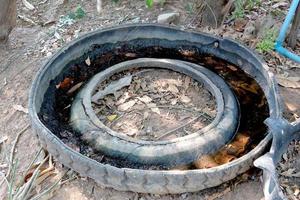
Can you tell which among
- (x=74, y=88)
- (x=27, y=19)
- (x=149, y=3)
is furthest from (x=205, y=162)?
(x=27, y=19)

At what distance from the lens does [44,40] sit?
169 inches

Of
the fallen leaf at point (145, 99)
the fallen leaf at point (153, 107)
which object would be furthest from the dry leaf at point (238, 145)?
the fallen leaf at point (145, 99)

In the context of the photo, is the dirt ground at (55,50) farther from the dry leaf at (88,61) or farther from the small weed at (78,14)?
the dry leaf at (88,61)

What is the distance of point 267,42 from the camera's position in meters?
3.97

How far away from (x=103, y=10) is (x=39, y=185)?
223 cm

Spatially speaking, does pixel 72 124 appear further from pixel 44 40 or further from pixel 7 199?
pixel 44 40

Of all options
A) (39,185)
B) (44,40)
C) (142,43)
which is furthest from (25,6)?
(39,185)

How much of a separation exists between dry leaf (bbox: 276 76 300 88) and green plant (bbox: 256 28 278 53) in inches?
13.3

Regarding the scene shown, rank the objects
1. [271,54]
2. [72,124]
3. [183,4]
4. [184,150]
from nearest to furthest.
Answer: [184,150]
[72,124]
[271,54]
[183,4]

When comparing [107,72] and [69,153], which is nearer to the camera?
[69,153]

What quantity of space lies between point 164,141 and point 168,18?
64.9 inches

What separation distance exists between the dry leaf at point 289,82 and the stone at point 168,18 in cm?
122

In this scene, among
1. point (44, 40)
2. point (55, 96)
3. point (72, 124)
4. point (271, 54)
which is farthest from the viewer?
point (44, 40)

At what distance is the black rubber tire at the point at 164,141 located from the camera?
3066 millimetres
